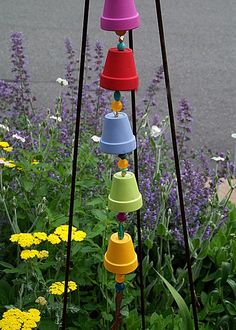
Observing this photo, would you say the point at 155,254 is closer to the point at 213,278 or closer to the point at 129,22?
the point at 213,278

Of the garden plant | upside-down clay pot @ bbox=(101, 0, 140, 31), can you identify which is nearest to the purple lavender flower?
the garden plant

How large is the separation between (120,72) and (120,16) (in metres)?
0.14

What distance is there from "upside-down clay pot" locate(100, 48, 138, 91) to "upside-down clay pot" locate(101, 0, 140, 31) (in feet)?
0.25

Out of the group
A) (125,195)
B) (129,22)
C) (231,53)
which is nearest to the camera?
(129,22)

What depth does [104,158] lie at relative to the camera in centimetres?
292

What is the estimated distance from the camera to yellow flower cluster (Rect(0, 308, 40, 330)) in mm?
1988

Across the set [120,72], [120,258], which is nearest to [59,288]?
[120,258]

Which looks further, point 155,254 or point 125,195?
point 155,254

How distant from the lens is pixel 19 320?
2014mm

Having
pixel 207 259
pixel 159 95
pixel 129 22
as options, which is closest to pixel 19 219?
pixel 207 259

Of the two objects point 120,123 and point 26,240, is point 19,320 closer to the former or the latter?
point 26,240

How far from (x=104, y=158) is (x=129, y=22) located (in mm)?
1273

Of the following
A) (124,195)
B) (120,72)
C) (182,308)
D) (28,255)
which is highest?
(120,72)

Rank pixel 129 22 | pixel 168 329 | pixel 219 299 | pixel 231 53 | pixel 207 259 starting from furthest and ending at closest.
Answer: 1. pixel 231 53
2. pixel 207 259
3. pixel 219 299
4. pixel 168 329
5. pixel 129 22
